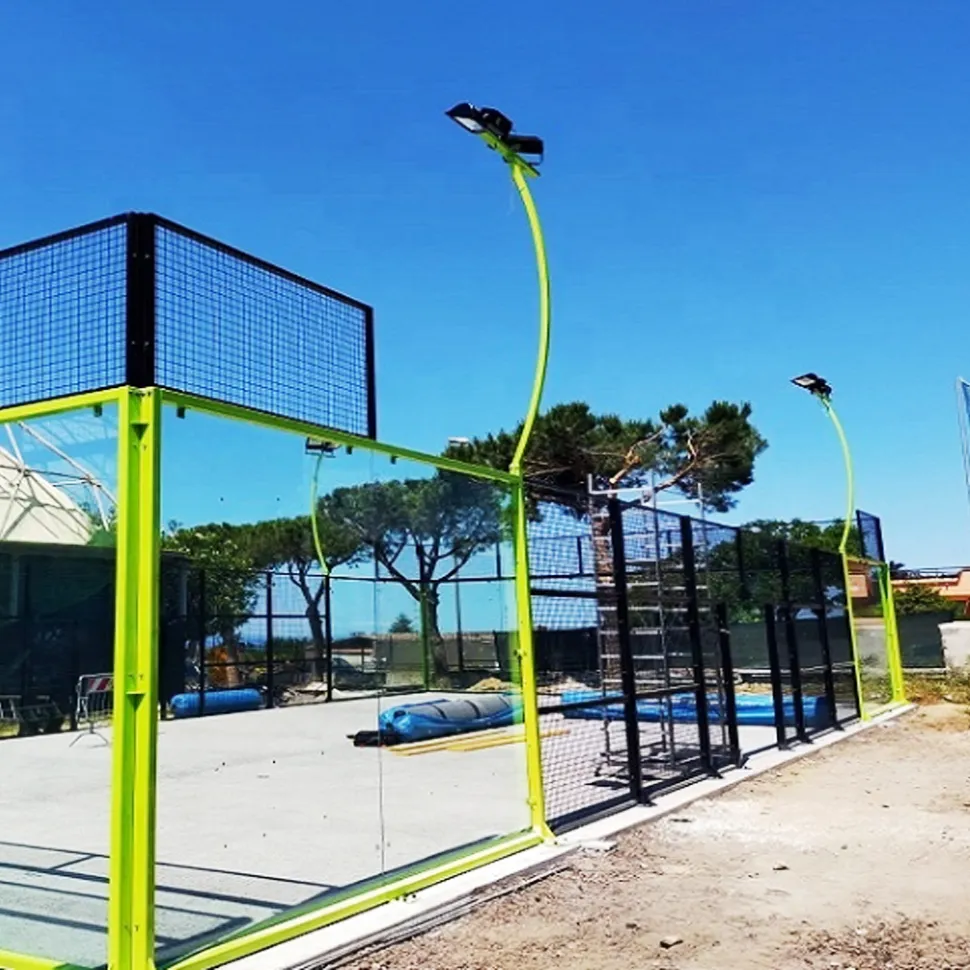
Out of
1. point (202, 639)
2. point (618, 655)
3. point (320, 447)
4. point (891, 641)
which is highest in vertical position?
point (320, 447)

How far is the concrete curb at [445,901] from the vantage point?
142 inches

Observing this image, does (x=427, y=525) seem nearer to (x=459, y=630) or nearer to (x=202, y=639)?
(x=459, y=630)

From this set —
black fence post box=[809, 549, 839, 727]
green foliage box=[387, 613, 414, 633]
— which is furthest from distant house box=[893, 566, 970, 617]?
green foliage box=[387, 613, 414, 633]

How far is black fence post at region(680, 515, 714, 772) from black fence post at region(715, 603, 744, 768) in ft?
1.32

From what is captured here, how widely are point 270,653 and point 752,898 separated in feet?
8.83

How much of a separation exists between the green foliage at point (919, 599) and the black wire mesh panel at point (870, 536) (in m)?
12.7

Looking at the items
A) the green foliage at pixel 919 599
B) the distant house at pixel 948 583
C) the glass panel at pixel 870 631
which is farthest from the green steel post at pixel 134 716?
the distant house at pixel 948 583

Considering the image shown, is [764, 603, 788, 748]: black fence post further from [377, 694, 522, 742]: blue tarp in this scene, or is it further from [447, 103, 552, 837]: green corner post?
[447, 103, 552, 837]: green corner post

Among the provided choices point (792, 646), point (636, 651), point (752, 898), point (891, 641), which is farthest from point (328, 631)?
point (891, 641)

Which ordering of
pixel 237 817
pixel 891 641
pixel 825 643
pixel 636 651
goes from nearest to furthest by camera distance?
1. pixel 237 817
2. pixel 636 651
3. pixel 825 643
4. pixel 891 641

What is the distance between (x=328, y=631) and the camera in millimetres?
5363

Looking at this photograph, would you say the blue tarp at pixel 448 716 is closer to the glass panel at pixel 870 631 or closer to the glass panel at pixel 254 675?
the glass panel at pixel 254 675

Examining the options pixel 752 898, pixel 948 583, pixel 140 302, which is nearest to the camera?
pixel 140 302

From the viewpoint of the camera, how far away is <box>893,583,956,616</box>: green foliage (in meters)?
26.6
